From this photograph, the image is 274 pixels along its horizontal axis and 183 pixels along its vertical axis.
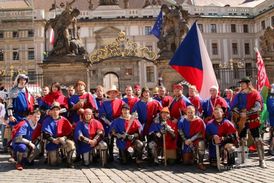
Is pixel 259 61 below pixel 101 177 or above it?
above

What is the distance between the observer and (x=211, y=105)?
32.4ft

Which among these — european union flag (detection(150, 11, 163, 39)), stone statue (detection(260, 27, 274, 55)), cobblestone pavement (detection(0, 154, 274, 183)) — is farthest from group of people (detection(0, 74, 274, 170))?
european union flag (detection(150, 11, 163, 39))

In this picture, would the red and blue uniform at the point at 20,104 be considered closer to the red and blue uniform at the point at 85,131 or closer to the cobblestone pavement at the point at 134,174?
the cobblestone pavement at the point at 134,174

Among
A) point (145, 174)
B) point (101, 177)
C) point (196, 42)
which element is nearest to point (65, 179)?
point (101, 177)

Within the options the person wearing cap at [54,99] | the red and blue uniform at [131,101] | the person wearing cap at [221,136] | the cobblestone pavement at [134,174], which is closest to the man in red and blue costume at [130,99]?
the red and blue uniform at [131,101]

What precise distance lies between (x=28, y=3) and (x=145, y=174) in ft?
186

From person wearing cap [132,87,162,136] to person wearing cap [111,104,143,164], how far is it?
52 centimetres

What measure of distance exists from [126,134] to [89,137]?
32.6 inches

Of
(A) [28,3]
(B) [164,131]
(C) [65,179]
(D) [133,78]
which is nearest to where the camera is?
(C) [65,179]

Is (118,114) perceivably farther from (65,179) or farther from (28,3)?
(28,3)

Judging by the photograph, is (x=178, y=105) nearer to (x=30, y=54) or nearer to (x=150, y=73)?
(x=150, y=73)

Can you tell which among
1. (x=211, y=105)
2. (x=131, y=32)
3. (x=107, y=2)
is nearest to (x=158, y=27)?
(x=211, y=105)

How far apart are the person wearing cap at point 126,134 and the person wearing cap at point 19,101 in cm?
218

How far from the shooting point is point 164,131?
910 cm
